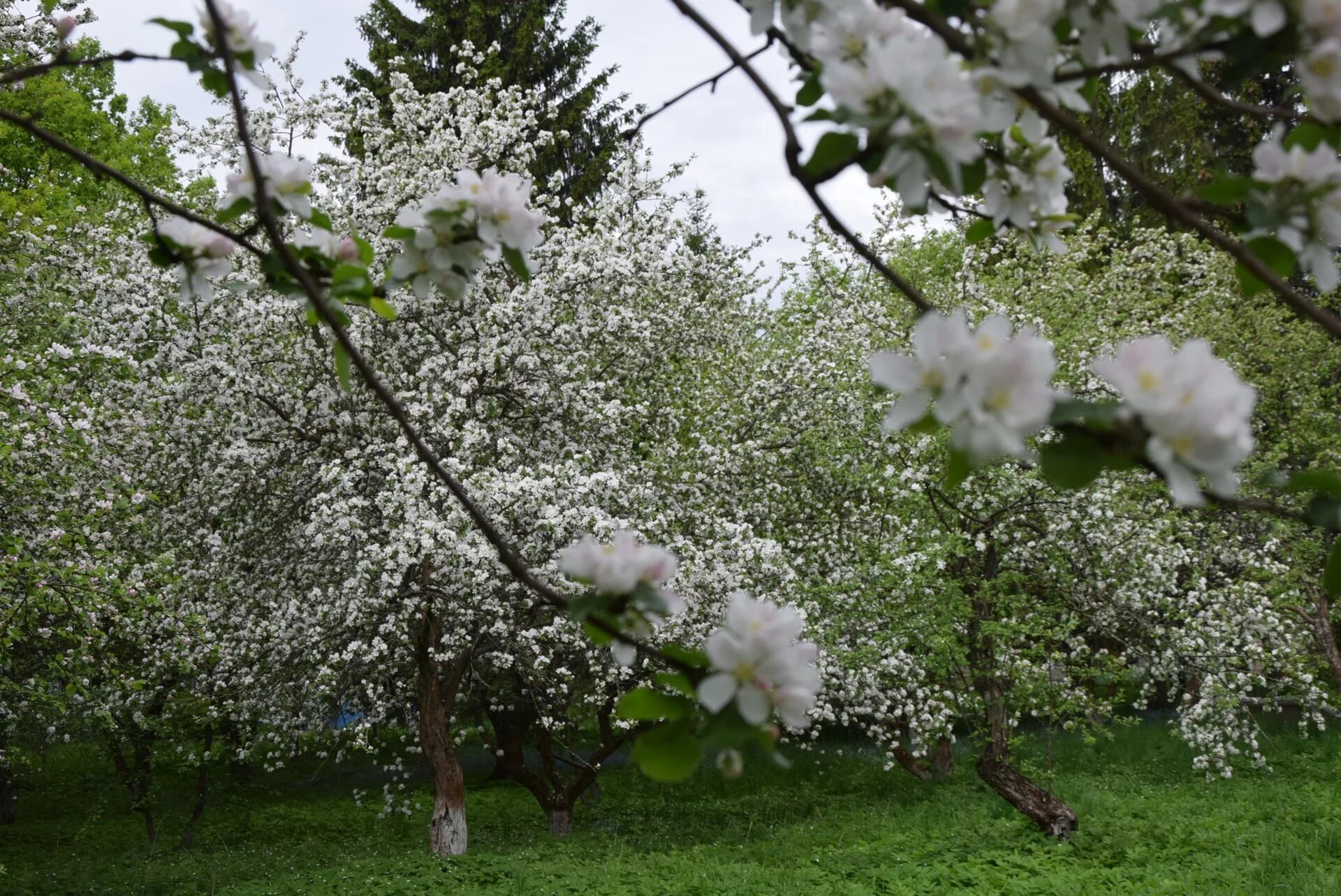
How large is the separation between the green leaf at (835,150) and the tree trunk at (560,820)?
37.3ft

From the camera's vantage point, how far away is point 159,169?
61.1 ft

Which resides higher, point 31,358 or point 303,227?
point 303,227

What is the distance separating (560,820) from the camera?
11.3m

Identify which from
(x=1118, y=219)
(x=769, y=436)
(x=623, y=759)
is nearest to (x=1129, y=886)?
(x=769, y=436)

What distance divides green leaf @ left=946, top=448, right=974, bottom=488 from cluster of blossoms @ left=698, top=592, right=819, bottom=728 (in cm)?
21

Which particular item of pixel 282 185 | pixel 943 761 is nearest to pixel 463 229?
pixel 282 185

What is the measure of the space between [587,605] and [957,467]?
1.26 ft

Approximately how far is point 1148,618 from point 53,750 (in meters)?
14.6

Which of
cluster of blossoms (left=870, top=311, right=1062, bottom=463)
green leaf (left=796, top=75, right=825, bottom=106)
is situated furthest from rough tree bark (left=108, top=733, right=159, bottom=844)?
cluster of blossoms (left=870, top=311, right=1062, bottom=463)

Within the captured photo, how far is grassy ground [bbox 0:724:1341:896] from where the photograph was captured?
7160 millimetres

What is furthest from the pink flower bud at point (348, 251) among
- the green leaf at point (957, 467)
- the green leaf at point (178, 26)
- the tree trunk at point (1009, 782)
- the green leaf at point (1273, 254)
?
the tree trunk at point (1009, 782)

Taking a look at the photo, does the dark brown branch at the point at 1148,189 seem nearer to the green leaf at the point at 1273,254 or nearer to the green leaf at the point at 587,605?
the green leaf at the point at 1273,254

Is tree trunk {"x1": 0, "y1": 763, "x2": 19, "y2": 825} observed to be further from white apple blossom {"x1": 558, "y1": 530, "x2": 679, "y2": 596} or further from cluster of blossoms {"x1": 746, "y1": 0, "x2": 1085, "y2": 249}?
cluster of blossoms {"x1": 746, "y1": 0, "x2": 1085, "y2": 249}

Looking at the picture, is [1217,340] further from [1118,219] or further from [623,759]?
[623,759]
